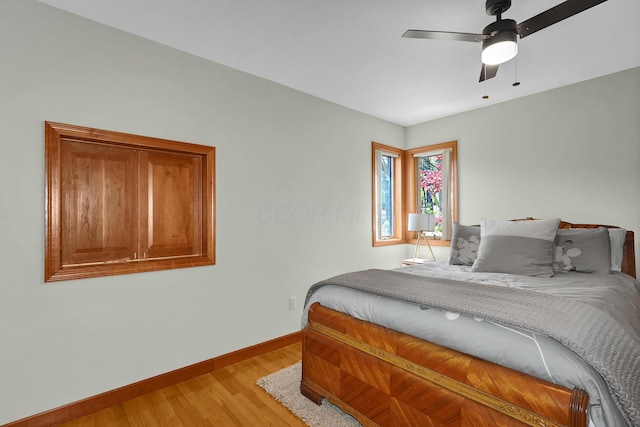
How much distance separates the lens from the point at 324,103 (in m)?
3.65

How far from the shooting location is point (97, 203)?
7.29 feet

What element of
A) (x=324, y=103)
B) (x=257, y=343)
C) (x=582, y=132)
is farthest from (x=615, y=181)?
(x=257, y=343)

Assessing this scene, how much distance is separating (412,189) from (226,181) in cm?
292

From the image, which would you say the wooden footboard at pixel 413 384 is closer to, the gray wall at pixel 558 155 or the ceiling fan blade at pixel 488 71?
the ceiling fan blade at pixel 488 71

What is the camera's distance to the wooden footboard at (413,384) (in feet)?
3.81

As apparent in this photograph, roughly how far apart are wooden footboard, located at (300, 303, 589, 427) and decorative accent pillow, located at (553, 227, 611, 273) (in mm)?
1796

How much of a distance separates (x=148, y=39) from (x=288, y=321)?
278 centimetres

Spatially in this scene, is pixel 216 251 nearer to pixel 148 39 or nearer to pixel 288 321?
pixel 288 321

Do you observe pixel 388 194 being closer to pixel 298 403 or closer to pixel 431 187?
pixel 431 187

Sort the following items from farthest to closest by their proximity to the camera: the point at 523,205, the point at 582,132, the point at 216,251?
the point at 523,205 < the point at 582,132 < the point at 216,251

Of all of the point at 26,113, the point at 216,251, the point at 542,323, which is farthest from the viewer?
the point at 216,251

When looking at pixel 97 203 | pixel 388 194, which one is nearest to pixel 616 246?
pixel 388 194

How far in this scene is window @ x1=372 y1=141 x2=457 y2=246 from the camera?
423 cm

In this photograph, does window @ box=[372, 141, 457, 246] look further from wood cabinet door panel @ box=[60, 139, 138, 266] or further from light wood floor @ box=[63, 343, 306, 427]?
wood cabinet door panel @ box=[60, 139, 138, 266]
